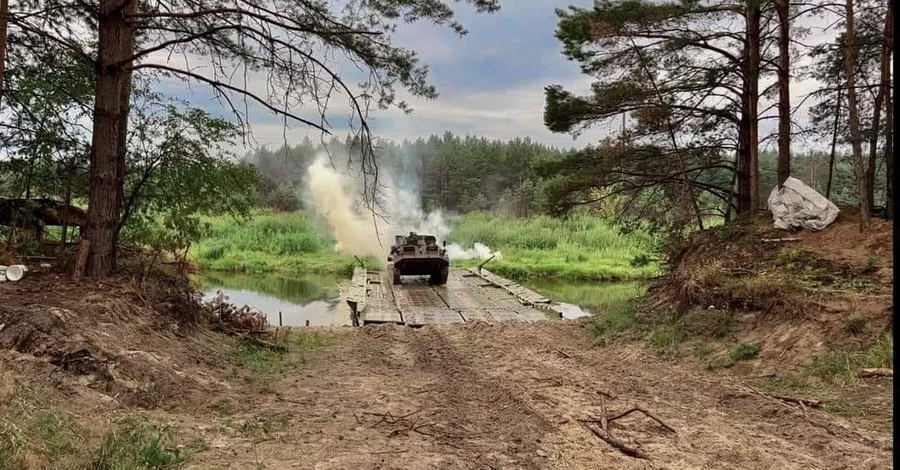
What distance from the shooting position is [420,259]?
19609 millimetres

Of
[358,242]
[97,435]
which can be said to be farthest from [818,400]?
[358,242]

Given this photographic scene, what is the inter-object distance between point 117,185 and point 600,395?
616 centimetres

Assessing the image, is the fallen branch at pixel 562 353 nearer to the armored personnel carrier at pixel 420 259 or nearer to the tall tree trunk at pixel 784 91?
the tall tree trunk at pixel 784 91

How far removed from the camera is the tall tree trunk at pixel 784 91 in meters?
10.5

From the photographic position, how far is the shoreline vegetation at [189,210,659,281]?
29.2 m

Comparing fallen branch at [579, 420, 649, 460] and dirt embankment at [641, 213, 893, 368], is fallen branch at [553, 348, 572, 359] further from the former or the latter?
fallen branch at [579, 420, 649, 460]

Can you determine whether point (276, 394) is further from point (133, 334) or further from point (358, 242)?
point (358, 242)

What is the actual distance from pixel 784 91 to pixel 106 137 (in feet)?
34.9

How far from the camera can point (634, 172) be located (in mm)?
12508

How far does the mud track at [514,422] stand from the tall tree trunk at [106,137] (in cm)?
285

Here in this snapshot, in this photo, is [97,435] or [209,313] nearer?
[97,435]

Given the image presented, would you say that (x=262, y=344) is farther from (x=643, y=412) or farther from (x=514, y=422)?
(x=643, y=412)

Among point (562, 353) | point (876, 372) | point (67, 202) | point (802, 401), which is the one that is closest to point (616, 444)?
point (802, 401)

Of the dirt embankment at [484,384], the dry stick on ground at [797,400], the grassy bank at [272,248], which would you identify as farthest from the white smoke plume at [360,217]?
the dry stick on ground at [797,400]
